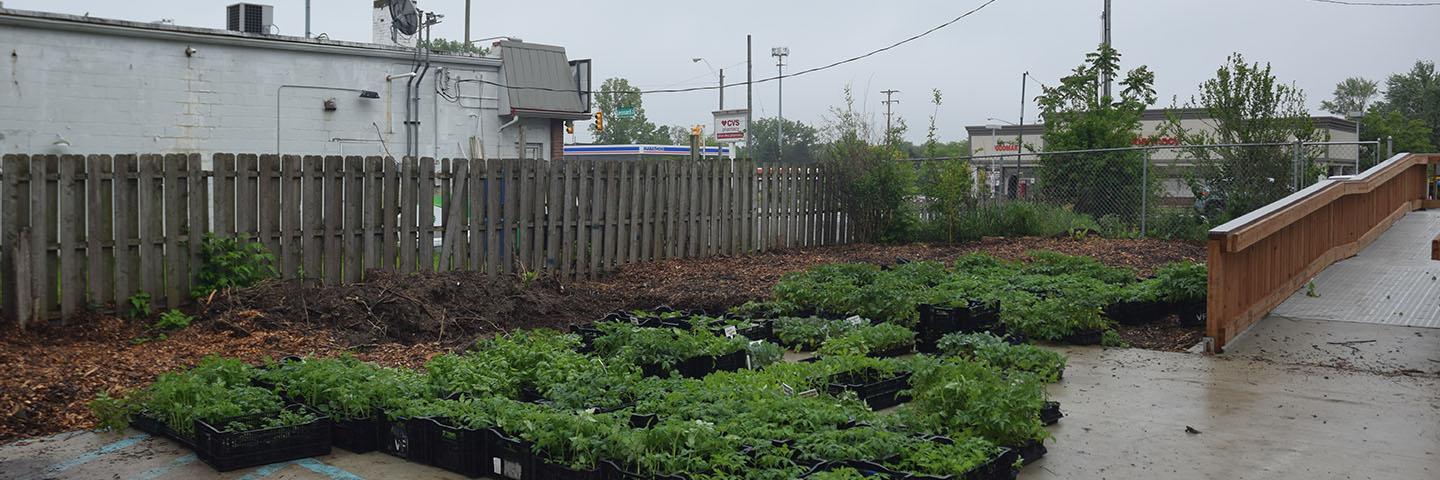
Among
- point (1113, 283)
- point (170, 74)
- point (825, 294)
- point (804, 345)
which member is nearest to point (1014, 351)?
point (804, 345)

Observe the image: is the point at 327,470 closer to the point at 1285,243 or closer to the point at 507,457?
the point at 507,457

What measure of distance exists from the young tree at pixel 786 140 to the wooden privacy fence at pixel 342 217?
6097 centimetres

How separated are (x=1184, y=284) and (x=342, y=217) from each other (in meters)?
8.17

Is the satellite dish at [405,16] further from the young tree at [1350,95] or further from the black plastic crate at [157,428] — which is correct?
the young tree at [1350,95]

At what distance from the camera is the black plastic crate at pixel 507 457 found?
5.40 metres

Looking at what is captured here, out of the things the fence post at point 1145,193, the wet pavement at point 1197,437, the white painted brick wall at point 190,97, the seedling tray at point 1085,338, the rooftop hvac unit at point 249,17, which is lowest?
the wet pavement at point 1197,437

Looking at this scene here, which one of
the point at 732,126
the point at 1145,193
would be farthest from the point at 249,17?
the point at 1145,193

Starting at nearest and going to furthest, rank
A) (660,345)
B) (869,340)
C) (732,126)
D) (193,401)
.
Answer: (193,401)
(660,345)
(869,340)
(732,126)

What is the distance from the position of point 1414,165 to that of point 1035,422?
1591cm

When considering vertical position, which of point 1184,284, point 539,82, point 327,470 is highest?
point 539,82

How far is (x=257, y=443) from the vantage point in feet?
19.1

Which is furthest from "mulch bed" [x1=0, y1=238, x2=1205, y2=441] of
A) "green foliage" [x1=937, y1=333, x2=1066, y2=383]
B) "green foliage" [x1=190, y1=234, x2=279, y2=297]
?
"green foliage" [x1=937, y1=333, x2=1066, y2=383]

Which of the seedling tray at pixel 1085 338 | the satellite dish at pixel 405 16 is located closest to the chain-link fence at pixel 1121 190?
the seedling tray at pixel 1085 338

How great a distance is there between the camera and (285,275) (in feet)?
35.8
